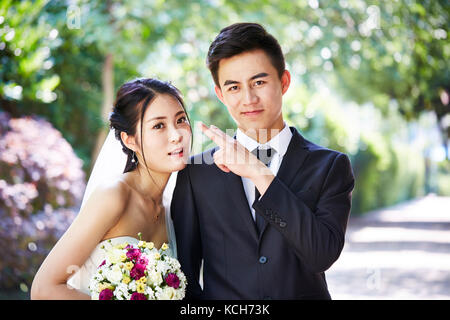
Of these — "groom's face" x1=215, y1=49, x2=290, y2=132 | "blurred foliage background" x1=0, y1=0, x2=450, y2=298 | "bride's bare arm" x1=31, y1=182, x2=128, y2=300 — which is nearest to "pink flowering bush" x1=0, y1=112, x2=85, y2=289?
"blurred foliage background" x1=0, y1=0, x2=450, y2=298

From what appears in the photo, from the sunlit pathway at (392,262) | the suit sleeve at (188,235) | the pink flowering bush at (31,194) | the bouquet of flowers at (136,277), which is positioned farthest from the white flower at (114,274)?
the sunlit pathway at (392,262)

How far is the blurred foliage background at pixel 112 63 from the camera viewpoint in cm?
586

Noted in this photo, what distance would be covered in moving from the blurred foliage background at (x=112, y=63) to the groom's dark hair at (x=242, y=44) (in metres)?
3.98

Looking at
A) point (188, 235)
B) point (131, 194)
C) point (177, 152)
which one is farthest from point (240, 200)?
point (131, 194)

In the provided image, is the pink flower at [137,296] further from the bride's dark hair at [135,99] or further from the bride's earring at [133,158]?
the bride's earring at [133,158]

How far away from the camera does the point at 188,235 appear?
2.33 m

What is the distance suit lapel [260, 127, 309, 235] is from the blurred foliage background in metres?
→ 4.26

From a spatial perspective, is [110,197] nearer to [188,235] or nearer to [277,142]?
[188,235]

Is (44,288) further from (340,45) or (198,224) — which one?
(340,45)

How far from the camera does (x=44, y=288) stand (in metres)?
2.18

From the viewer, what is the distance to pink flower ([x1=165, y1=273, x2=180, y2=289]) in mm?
2055

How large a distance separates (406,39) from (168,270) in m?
7.93

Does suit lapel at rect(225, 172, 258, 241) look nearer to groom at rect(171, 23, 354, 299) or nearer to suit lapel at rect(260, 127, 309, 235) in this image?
groom at rect(171, 23, 354, 299)
